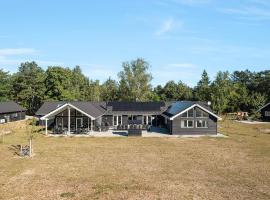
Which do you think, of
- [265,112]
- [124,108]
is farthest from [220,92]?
[124,108]

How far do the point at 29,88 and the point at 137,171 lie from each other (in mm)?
63460

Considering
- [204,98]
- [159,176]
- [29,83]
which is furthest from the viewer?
[204,98]

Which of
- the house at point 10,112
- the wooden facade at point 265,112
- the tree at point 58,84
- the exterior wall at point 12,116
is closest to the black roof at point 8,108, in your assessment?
the house at point 10,112

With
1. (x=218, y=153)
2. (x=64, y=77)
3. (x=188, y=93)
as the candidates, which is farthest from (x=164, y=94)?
(x=218, y=153)

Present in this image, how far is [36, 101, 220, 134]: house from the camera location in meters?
43.8

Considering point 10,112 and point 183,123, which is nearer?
point 183,123

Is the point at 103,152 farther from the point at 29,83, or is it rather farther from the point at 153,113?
the point at 29,83

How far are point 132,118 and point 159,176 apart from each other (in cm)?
3209

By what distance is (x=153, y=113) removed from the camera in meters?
52.8

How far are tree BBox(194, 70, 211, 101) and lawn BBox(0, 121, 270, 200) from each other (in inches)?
2047

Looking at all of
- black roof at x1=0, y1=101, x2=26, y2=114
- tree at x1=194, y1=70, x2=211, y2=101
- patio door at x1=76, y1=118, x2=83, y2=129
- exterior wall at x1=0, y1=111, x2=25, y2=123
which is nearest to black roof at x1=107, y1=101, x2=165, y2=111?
patio door at x1=76, y1=118, x2=83, y2=129

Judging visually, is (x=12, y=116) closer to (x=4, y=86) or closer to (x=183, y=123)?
(x=4, y=86)

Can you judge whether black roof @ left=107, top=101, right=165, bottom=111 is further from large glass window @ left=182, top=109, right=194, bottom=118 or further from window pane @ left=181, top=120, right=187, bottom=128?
large glass window @ left=182, top=109, right=194, bottom=118

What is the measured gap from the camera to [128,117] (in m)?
53.3
